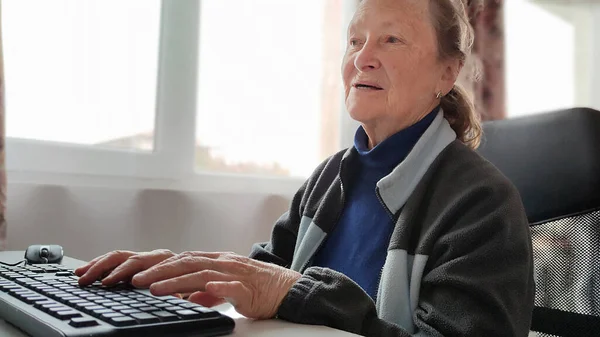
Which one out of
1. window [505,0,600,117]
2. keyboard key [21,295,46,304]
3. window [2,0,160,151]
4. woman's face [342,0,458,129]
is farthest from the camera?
window [505,0,600,117]

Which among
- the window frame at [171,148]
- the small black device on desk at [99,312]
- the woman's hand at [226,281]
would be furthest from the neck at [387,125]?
the window frame at [171,148]

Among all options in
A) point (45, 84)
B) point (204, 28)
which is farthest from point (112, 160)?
point (204, 28)

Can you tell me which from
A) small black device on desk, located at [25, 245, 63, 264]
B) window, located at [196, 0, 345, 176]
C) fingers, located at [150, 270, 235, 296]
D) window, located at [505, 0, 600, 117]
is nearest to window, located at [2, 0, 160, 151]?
window, located at [196, 0, 345, 176]

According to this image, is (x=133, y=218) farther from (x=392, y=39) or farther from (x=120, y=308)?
(x=120, y=308)

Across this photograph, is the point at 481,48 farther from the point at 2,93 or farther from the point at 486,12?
the point at 2,93

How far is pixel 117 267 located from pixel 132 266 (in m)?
0.02

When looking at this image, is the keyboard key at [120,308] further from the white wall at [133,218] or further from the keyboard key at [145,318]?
the white wall at [133,218]

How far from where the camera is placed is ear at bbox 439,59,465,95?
123 cm

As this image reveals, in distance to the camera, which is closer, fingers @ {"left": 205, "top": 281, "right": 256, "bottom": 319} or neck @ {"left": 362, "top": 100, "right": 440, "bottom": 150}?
fingers @ {"left": 205, "top": 281, "right": 256, "bottom": 319}

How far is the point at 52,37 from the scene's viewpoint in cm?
176

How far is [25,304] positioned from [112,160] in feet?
3.85

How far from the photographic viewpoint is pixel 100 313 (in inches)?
23.4

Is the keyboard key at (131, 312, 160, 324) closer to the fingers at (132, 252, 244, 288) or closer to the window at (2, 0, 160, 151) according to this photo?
the fingers at (132, 252, 244, 288)

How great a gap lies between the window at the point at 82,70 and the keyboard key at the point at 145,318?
1.30 metres
